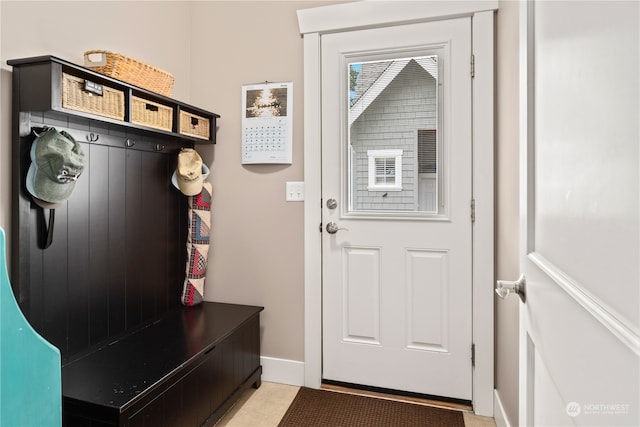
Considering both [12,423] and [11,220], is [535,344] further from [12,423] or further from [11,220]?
[11,220]

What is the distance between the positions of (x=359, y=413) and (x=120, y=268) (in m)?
1.39

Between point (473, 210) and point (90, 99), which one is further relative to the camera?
point (473, 210)

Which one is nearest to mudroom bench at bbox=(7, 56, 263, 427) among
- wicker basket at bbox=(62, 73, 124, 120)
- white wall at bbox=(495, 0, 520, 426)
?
wicker basket at bbox=(62, 73, 124, 120)

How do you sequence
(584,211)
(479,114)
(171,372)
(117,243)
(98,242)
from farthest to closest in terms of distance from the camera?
1. (479,114)
2. (117,243)
3. (98,242)
4. (171,372)
5. (584,211)

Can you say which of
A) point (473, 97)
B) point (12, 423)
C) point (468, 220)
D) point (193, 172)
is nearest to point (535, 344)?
point (12, 423)

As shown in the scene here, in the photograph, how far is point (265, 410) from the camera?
209 cm

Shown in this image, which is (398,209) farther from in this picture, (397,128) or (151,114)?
(151,114)

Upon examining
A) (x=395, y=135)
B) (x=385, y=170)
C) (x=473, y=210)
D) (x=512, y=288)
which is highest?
(x=395, y=135)

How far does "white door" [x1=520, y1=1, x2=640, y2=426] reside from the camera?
0.40m

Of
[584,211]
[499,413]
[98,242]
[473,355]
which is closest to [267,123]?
[98,242]

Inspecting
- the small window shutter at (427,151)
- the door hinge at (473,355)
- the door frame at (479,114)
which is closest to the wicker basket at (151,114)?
the door frame at (479,114)

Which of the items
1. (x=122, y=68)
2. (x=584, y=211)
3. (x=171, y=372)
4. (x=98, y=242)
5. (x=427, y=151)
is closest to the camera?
(x=584, y=211)

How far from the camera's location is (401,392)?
2.22 metres

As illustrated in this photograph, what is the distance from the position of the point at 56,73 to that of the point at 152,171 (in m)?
0.79
